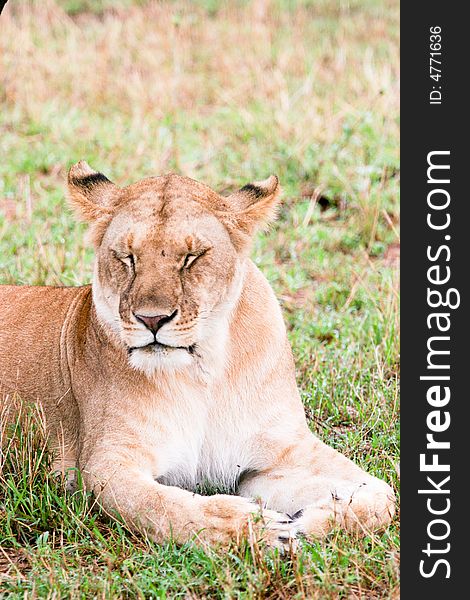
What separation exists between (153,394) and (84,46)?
255 inches

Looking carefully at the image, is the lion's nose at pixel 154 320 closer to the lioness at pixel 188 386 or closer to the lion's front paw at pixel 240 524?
the lioness at pixel 188 386

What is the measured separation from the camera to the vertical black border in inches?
128

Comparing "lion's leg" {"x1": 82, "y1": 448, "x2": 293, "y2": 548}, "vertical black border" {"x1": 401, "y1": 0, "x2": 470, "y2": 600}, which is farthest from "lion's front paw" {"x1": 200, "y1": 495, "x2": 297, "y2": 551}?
"vertical black border" {"x1": 401, "y1": 0, "x2": 470, "y2": 600}

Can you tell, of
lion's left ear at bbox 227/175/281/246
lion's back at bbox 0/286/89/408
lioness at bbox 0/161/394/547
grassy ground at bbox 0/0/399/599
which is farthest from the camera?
lion's back at bbox 0/286/89/408

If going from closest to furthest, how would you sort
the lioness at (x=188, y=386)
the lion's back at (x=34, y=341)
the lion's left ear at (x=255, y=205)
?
the lioness at (x=188, y=386), the lion's left ear at (x=255, y=205), the lion's back at (x=34, y=341)

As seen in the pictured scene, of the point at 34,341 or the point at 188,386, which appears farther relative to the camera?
the point at 34,341

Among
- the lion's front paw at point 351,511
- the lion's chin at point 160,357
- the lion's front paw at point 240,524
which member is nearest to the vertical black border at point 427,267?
the lion's front paw at point 351,511

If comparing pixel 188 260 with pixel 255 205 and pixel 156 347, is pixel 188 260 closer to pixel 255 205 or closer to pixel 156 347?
pixel 156 347

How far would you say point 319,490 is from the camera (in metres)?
3.59

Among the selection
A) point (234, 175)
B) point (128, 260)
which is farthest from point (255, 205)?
point (234, 175)

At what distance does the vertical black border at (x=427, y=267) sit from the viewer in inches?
128

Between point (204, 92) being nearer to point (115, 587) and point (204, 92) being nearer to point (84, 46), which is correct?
point (84, 46)

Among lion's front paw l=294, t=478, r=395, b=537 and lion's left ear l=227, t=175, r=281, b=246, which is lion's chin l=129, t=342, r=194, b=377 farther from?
lion's front paw l=294, t=478, r=395, b=537

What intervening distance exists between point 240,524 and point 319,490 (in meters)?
0.46
